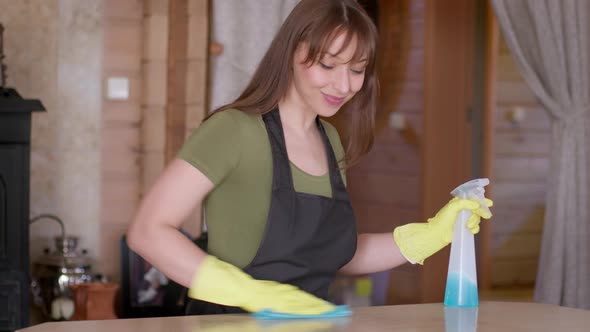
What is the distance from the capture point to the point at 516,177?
22.1 ft

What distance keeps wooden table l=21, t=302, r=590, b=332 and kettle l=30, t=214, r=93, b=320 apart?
8.29 ft

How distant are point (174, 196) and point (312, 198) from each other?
0.37 metres

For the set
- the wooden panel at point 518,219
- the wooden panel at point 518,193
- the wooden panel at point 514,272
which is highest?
the wooden panel at point 518,193

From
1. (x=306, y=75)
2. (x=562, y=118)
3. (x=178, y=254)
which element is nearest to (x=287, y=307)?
(x=178, y=254)

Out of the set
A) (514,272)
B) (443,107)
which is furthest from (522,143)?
(443,107)

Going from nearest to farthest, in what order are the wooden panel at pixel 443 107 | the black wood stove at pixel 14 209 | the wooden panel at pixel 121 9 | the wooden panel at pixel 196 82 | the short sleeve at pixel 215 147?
the short sleeve at pixel 215 147
the black wood stove at pixel 14 209
the wooden panel at pixel 196 82
the wooden panel at pixel 121 9
the wooden panel at pixel 443 107

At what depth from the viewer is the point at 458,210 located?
2025 mm

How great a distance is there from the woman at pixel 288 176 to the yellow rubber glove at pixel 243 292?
8 cm

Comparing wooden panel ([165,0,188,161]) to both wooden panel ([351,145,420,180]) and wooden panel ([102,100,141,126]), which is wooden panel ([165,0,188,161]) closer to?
wooden panel ([102,100,141,126])

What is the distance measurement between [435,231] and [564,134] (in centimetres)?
212

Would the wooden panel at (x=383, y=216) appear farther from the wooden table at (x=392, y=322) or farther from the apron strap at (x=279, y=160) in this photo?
the wooden table at (x=392, y=322)

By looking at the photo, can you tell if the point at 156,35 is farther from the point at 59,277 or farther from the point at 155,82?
the point at 59,277

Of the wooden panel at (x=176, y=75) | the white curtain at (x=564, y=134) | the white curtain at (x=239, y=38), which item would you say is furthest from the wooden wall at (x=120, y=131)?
the white curtain at (x=564, y=134)

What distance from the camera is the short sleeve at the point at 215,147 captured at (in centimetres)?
187
